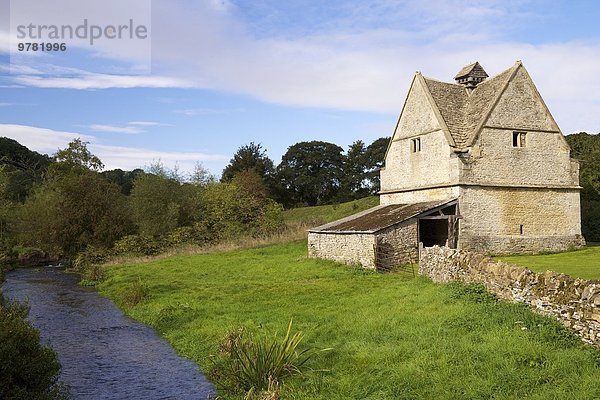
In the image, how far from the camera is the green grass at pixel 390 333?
922cm

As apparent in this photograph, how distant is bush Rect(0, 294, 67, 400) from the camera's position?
8.45 m

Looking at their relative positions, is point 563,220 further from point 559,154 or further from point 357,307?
point 357,307

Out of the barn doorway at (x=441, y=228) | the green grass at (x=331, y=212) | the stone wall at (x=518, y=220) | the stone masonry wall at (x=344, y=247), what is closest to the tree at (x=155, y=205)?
the green grass at (x=331, y=212)

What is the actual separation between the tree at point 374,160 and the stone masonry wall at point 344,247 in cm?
5283

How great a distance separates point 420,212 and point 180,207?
30.2 meters

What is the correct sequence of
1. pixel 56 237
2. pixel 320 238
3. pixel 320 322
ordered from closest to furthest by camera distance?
pixel 320 322, pixel 320 238, pixel 56 237

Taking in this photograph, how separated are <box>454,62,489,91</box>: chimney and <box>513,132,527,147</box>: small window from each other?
17.2ft

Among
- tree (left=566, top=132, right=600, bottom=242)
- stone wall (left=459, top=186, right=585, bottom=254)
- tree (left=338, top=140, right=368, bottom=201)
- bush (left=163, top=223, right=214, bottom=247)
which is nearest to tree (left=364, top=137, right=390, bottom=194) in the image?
tree (left=338, top=140, right=368, bottom=201)

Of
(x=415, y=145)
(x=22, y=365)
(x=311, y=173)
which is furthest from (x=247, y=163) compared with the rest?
(x=22, y=365)

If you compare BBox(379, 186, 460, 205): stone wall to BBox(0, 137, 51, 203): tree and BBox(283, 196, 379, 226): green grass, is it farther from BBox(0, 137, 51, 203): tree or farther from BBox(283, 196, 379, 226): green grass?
BBox(0, 137, 51, 203): tree

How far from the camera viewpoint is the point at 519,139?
3100 cm

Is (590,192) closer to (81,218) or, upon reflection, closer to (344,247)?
(344,247)

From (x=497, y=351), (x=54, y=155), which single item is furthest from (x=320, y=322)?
(x=54, y=155)

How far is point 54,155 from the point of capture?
2847 inches
